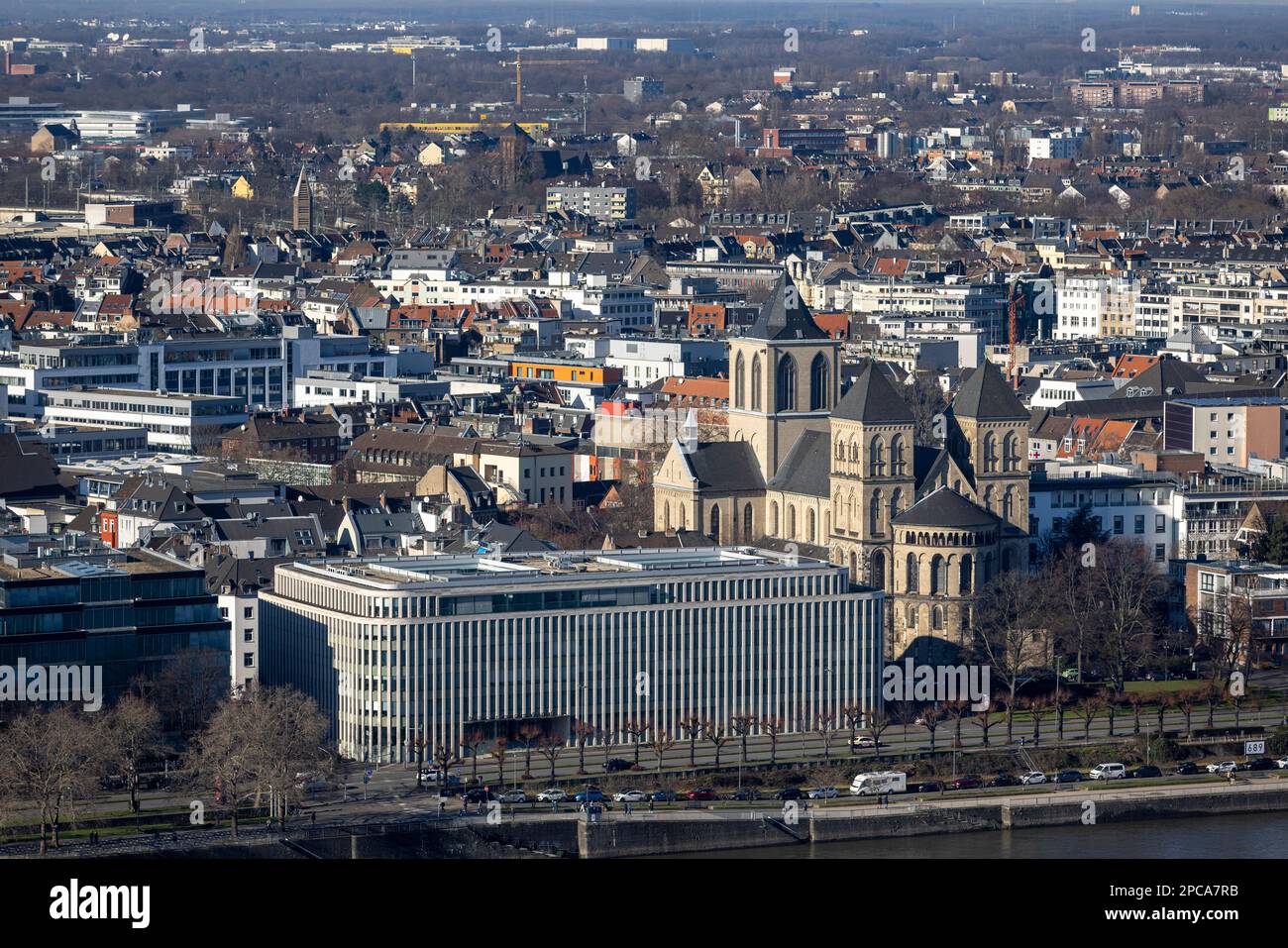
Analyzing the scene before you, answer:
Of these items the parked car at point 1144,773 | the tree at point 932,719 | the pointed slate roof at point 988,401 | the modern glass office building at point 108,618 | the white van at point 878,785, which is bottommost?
the parked car at point 1144,773

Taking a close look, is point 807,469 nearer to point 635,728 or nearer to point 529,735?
point 635,728

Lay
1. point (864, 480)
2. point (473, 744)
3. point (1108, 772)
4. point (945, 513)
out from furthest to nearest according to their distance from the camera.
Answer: point (864, 480) → point (945, 513) → point (1108, 772) → point (473, 744)

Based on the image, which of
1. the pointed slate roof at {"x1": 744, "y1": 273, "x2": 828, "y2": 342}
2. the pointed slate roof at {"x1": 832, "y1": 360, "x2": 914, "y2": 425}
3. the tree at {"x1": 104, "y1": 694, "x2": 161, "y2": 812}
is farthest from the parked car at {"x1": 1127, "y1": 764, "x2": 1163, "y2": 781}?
the pointed slate roof at {"x1": 744, "y1": 273, "x2": 828, "y2": 342}

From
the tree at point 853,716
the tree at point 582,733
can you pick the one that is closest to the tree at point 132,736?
the tree at point 582,733

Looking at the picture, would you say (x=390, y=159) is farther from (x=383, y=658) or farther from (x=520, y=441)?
(x=383, y=658)

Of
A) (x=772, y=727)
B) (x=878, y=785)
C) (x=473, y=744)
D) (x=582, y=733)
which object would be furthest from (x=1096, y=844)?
(x=473, y=744)

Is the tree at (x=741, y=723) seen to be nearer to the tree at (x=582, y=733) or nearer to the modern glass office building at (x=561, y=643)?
the modern glass office building at (x=561, y=643)
